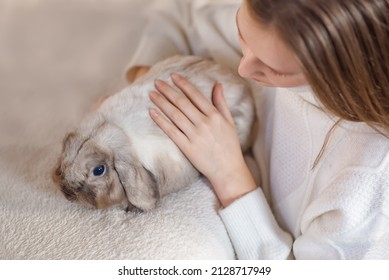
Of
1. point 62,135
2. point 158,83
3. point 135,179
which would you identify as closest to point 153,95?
point 158,83

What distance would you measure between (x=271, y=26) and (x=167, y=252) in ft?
1.25

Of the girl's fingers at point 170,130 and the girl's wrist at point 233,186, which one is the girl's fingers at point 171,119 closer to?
the girl's fingers at point 170,130

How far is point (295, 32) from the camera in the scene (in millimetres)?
593

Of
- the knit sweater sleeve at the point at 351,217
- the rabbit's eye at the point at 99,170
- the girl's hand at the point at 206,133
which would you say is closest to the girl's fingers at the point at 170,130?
the girl's hand at the point at 206,133

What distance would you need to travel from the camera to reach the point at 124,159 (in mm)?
769

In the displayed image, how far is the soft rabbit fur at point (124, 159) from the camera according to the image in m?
0.77

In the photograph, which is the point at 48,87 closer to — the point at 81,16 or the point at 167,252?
the point at 81,16

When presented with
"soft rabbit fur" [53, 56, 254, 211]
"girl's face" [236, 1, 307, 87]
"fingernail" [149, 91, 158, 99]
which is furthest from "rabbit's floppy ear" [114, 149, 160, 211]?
"girl's face" [236, 1, 307, 87]

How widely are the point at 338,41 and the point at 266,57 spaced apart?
104 mm

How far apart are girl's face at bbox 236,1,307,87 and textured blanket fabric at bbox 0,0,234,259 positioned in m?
0.27

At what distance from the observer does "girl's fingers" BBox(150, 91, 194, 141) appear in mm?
816

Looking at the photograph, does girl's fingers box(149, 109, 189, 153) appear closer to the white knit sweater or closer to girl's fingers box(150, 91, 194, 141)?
girl's fingers box(150, 91, 194, 141)

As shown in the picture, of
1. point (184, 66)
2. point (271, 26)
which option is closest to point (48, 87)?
point (184, 66)
